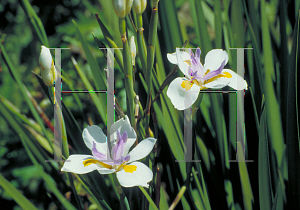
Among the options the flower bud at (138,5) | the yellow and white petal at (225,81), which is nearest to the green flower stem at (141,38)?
the flower bud at (138,5)

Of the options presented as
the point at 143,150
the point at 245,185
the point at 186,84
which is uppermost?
the point at 186,84

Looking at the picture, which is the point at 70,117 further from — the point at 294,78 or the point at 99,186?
the point at 294,78

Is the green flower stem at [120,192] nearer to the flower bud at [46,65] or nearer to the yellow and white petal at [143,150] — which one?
the yellow and white petal at [143,150]

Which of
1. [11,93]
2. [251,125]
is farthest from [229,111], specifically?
[11,93]

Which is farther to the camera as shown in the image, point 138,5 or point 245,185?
point 245,185

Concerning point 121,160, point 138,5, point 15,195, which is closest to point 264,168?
point 121,160

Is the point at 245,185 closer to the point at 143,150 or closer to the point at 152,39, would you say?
the point at 143,150

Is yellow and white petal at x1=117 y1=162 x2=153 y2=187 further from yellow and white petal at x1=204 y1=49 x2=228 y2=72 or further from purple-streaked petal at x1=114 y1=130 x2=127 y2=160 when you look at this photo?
yellow and white petal at x1=204 y1=49 x2=228 y2=72
